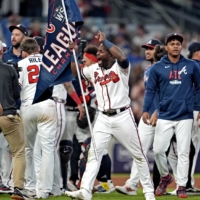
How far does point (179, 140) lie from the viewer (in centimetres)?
1126

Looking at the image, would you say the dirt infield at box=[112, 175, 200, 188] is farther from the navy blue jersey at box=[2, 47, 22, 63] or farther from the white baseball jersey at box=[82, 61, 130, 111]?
the white baseball jersey at box=[82, 61, 130, 111]

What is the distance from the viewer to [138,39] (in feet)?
74.8

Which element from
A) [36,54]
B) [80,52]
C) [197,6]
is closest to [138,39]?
[197,6]

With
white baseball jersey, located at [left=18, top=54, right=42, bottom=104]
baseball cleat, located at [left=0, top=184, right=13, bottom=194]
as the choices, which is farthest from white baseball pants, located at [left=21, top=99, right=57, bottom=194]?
baseball cleat, located at [left=0, top=184, right=13, bottom=194]

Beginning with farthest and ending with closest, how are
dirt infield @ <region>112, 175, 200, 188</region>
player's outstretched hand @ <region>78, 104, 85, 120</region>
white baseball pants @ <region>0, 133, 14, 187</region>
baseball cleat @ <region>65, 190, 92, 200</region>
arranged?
1. dirt infield @ <region>112, 175, 200, 188</region>
2. white baseball pants @ <region>0, 133, 14, 187</region>
3. player's outstretched hand @ <region>78, 104, 85, 120</region>
4. baseball cleat @ <region>65, 190, 92, 200</region>

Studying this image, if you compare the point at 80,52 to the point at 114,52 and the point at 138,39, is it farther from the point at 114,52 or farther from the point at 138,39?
the point at 138,39

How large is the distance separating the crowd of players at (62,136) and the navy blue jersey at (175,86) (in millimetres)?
50

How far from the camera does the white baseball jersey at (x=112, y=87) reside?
10398 mm

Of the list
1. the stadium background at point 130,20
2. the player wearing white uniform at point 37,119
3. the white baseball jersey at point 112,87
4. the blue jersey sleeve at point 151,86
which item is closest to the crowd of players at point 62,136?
the player wearing white uniform at point 37,119

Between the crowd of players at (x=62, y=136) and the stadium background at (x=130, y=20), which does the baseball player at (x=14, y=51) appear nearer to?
the crowd of players at (x=62, y=136)

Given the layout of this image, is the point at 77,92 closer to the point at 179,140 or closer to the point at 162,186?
the point at 162,186

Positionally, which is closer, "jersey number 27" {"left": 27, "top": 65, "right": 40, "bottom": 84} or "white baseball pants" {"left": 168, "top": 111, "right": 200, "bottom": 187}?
"jersey number 27" {"left": 27, "top": 65, "right": 40, "bottom": 84}

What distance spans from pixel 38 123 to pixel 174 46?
89.5 inches

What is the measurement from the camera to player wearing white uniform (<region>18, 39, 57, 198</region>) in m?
11.3
